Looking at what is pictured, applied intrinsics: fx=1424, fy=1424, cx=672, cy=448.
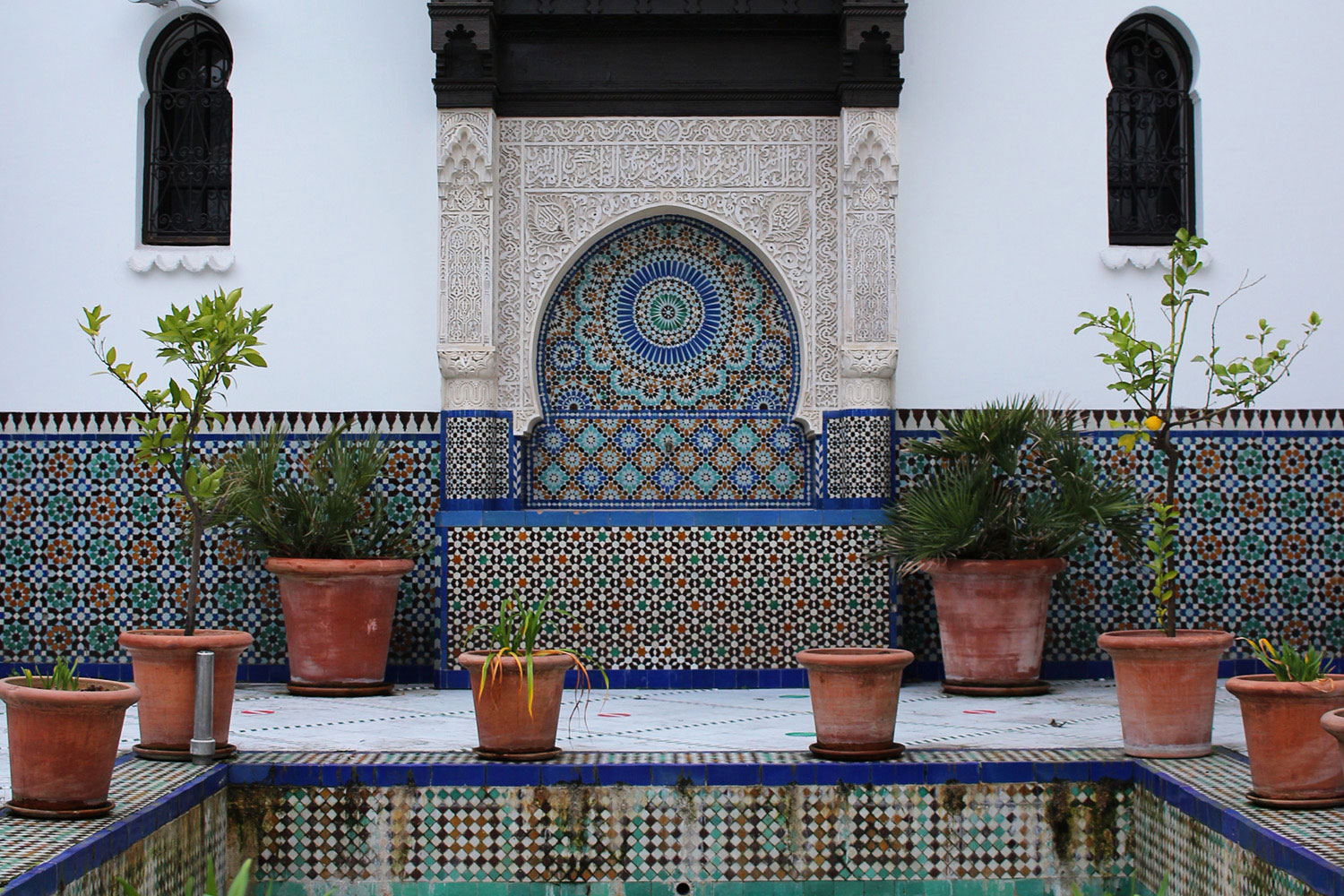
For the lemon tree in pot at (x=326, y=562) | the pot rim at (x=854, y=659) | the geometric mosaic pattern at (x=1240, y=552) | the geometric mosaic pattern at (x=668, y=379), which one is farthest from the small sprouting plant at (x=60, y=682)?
the geometric mosaic pattern at (x=1240, y=552)

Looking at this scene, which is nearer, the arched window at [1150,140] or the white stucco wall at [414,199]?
the white stucco wall at [414,199]

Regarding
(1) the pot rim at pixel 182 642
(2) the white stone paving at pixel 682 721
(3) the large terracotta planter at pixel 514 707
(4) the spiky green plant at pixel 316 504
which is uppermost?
(4) the spiky green plant at pixel 316 504

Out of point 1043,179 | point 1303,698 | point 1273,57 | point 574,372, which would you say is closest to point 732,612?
point 574,372

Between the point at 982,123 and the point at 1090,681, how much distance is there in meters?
2.55

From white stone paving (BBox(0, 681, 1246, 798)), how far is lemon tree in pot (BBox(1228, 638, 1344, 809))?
0.88 m

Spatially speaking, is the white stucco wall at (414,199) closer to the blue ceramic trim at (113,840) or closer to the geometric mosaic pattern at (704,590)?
the geometric mosaic pattern at (704,590)

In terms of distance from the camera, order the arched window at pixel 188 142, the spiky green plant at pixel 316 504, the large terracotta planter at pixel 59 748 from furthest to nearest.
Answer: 1. the arched window at pixel 188 142
2. the spiky green plant at pixel 316 504
3. the large terracotta planter at pixel 59 748

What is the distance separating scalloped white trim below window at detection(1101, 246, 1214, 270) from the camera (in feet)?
21.1

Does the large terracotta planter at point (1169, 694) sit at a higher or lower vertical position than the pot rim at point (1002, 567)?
lower

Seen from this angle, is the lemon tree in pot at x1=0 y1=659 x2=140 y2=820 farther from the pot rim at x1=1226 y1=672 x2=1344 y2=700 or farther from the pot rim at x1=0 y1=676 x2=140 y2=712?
the pot rim at x1=1226 y1=672 x2=1344 y2=700

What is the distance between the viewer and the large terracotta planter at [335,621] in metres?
5.81

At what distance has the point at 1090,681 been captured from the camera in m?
6.32

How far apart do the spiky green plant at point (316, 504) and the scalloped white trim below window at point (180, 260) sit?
0.81 metres

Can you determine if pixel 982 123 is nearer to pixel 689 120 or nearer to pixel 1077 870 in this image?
pixel 689 120
